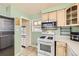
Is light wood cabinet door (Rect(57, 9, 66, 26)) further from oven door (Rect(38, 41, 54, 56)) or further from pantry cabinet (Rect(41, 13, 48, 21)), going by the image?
oven door (Rect(38, 41, 54, 56))

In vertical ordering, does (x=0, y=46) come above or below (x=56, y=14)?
below

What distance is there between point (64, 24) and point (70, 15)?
0.84 feet

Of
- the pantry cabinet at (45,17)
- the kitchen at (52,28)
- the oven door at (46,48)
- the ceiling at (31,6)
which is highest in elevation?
the ceiling at (31,6)

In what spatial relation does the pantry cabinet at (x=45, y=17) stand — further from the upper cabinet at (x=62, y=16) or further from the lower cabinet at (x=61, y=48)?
the lower cabinet at (x=61, y=48)

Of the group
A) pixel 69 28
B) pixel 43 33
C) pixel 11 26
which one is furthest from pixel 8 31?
pixel 69 28

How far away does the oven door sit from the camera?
7.13 feet

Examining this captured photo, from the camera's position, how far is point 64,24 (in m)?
2.16

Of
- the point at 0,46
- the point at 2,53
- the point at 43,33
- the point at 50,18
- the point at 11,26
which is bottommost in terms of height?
the point at 2,53

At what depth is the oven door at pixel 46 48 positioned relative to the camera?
2173 mm

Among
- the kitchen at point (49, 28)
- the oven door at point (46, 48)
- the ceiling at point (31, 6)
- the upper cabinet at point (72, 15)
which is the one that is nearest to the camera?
the ceiling at point (31, 6)

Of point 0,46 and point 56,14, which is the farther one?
point 56,14

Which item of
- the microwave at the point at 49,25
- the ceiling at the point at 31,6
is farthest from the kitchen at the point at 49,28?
the ceiling at the point at 31,6

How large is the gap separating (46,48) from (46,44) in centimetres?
10

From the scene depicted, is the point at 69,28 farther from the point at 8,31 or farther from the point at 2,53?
the point at 2,53
